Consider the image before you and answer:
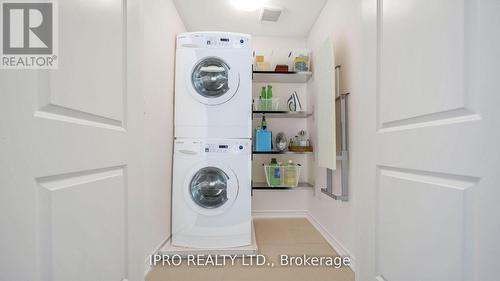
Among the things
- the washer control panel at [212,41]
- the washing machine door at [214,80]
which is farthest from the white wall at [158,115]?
the washing machine door at [214,80]

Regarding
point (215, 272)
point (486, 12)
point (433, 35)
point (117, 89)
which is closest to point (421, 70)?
point (433, 35)

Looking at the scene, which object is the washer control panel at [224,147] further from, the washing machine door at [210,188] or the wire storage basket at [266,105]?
the wire storage basket at [266,105]

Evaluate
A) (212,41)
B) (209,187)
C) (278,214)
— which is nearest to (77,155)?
(209,187)

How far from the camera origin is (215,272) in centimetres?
168

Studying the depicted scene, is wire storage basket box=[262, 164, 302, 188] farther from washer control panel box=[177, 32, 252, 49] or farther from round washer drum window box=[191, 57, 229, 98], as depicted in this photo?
washer control panel box=[177, 32, 252, 49]

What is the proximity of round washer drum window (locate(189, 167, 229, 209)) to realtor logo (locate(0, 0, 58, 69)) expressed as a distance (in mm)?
1474

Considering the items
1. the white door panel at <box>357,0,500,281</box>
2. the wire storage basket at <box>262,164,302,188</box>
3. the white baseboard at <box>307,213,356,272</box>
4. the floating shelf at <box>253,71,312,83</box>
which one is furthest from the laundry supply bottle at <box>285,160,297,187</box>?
the white door panel at <box>357,0,500,281</box>

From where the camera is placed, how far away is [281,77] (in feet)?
9.00

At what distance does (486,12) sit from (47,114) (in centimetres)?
114

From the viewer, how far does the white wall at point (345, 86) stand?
1.68m

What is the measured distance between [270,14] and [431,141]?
6.89 ft

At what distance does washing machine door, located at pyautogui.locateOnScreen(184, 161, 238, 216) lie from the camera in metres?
1.96

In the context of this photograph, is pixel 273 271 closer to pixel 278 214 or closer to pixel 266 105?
pixel 278 214

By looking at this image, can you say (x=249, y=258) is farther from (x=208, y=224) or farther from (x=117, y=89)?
(x=117, y=89)
